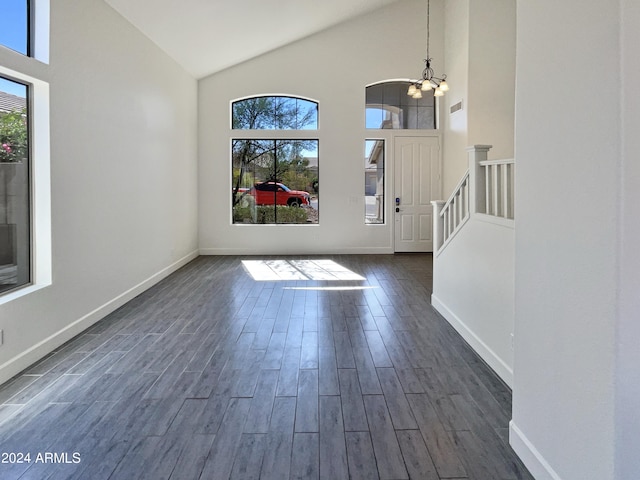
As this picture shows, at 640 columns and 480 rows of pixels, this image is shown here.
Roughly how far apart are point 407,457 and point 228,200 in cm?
685

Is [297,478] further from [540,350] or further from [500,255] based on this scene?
[500,255]

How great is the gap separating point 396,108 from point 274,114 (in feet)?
7.82

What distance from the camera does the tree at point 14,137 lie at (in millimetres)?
3059

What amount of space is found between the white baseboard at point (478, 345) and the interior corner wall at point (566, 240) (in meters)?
0.78

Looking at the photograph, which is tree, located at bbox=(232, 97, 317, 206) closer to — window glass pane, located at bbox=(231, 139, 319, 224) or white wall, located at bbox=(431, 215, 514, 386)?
window glass pane, located at bbox=(231, 139, 319, 224)

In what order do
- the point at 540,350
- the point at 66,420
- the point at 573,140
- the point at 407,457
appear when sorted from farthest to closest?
1. the point at 66,420
2. the point at 407,457
3. the point at 540,350
4. the point at 573,140

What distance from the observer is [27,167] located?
131 inches

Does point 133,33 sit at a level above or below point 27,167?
above

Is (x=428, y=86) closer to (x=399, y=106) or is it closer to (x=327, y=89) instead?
(x=399, y=106)

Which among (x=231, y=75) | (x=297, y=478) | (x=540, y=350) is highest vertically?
(x=231, y=75)

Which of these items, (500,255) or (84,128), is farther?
(84,128)

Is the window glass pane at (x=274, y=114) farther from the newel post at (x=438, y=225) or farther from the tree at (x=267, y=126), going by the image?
the newel post at (x=438, y=225)

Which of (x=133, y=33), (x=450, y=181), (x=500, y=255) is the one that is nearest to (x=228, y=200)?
(x=133, y=33)

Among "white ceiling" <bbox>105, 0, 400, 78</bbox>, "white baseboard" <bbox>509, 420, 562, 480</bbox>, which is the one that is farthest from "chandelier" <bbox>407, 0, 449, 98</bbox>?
"white baseboard" <bbox>509, 420, 562, 480</bbox>
